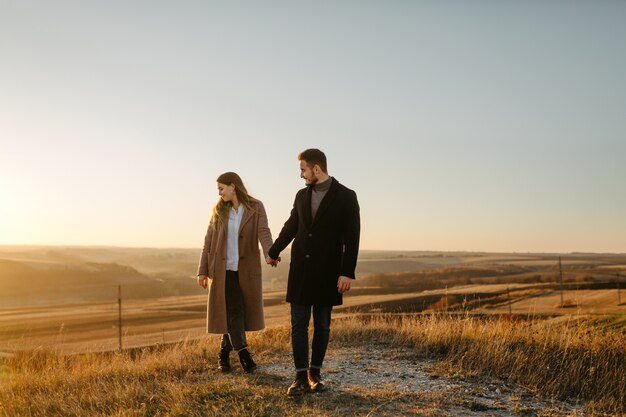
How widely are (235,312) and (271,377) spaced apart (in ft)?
2.54

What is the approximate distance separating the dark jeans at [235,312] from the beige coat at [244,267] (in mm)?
46

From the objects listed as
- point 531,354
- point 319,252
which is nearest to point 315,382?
point 319,252

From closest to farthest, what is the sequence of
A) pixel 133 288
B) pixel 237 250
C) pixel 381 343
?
pixel 237 250
pixel 381 343
pixel 133 288

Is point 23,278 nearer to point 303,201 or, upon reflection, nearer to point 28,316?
point 28,316

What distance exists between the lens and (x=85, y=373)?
645cm

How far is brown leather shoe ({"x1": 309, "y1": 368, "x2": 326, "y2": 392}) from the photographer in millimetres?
5125

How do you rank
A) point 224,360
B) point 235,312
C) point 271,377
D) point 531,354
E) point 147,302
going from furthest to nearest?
point 147,302 < point 531,354 < point 224,360 < point 235,312 < point 271,377

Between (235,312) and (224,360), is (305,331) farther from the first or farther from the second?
(224,360)

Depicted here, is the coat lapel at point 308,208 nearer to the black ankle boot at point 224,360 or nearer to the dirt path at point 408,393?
the dirt path at point 408,393

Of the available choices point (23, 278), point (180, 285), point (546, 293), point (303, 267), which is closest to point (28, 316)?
point (23, 278)

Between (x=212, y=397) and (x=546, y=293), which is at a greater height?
(x=212, y=397)

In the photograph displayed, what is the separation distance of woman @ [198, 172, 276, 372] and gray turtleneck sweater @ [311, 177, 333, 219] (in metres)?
1.07

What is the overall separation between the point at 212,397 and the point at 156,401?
57 cm

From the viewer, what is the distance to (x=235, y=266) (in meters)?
6.07
